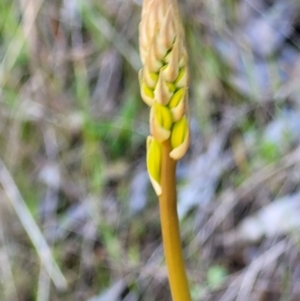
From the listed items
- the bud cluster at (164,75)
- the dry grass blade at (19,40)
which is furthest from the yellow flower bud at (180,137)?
the dry grass blade at (19,40)

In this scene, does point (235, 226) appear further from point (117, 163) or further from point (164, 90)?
point (164, 90)

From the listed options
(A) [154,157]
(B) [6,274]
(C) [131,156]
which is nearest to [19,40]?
(C) [131,156]

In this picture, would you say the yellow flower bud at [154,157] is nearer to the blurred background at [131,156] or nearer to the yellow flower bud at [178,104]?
the yellow flower bud at [178,104]

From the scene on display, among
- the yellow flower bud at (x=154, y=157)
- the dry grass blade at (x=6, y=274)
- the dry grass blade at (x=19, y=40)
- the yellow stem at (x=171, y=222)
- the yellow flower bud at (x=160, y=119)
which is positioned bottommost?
the dry grass blade at (x=6, y=274)

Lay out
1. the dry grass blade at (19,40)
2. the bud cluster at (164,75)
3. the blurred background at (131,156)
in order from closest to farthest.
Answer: the bud cluster at (164,75) < the blurred background at (131,156) < the dry grass blade at (19,40)

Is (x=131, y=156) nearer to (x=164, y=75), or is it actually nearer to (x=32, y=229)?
(x=32, y=229)

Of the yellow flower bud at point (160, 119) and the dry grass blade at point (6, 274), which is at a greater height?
the yellow flower bud at point (160, 119)

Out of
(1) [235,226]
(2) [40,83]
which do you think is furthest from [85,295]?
(2) [40,83]

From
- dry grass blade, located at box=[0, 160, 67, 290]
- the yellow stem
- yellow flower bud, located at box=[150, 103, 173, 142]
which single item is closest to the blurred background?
dry grass blade, located at box=[0, 160, 67, 290]

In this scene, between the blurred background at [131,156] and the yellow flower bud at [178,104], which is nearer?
the yellow flower bud at [178,104]
